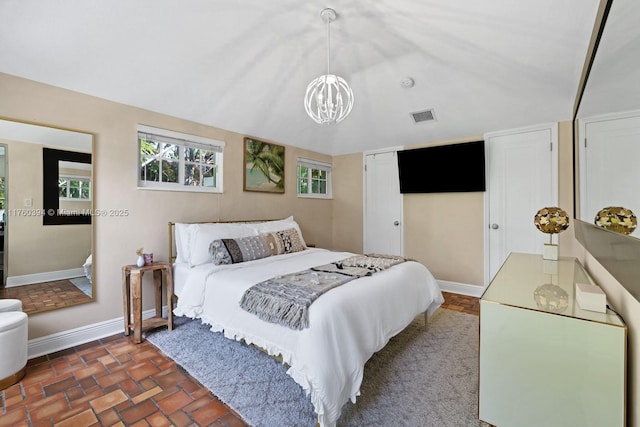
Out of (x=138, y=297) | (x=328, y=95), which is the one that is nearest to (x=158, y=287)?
(x=138, y=297)

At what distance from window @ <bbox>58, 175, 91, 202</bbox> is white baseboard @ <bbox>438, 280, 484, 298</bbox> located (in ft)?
14.4

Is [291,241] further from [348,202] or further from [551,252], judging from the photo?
[551,252]

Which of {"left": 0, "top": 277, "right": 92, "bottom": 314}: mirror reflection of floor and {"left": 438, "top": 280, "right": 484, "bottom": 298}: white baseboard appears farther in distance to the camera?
{"left": 438, "top": 280, "right": 484, "bottom": 298}: white baseboard

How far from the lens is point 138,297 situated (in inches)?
96.1

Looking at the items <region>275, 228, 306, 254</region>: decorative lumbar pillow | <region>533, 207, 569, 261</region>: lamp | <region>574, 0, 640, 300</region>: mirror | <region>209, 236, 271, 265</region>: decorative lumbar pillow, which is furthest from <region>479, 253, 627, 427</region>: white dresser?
<region>275, 228, 306, 254</region>: decorative lumbar pillow

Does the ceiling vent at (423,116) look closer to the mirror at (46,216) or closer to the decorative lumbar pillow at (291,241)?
the decorative lumbar pillow at (291,241)

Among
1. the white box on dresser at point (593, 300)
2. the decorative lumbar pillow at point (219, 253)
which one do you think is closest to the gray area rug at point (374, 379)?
the decorative lumbar pillow at point (219, 253)

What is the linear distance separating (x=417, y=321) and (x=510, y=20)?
9.07ft

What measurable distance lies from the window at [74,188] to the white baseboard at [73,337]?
1.15 m

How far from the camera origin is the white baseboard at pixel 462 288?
3.87 meters

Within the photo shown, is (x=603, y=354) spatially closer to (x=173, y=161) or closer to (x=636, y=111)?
(x=636, y=111)

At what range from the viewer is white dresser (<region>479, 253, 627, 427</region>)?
1.03 m

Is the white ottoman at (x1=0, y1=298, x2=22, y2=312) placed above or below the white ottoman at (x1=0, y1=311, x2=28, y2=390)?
above

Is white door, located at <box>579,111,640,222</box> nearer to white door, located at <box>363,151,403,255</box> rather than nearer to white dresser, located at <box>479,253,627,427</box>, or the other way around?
white dresser, located at <box>479,253,627,427</box>
